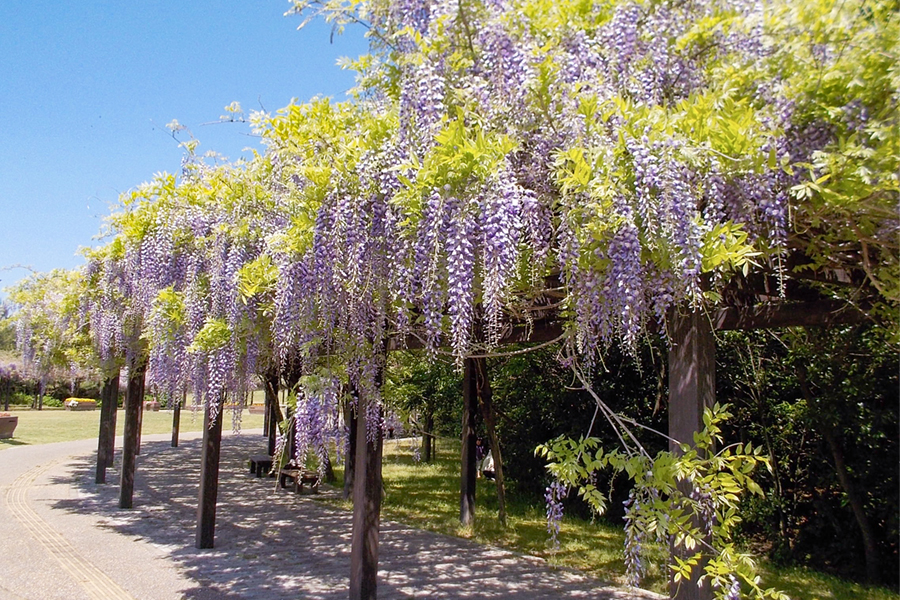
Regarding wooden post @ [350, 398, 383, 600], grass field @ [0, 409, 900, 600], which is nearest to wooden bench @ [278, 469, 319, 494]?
grass field @ [0, 409, 900, 600]

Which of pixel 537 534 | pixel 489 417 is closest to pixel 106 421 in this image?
pixel 489 417

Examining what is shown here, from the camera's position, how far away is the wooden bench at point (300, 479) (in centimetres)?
1020

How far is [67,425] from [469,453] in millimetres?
18314

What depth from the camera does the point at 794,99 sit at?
2648mm

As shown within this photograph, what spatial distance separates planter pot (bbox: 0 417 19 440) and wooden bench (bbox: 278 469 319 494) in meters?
10.1

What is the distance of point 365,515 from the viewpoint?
4430 mm

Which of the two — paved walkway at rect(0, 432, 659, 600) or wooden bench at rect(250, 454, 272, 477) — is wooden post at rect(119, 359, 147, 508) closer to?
paved walkway at rect(0, 432, 659, 600)

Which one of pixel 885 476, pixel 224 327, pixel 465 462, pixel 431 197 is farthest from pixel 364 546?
pixel 885 476

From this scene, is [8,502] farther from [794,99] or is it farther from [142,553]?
[794,99]

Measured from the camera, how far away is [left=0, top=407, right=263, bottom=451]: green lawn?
56.7ft

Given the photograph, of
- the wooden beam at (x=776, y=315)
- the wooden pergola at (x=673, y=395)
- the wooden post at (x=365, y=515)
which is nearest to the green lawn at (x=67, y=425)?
the wooden pergola at (x=673, y=395)

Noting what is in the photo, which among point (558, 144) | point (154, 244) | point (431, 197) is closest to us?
point (431, 197)

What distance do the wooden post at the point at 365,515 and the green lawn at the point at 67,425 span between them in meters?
9.42

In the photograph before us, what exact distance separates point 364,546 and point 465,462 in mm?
3971
